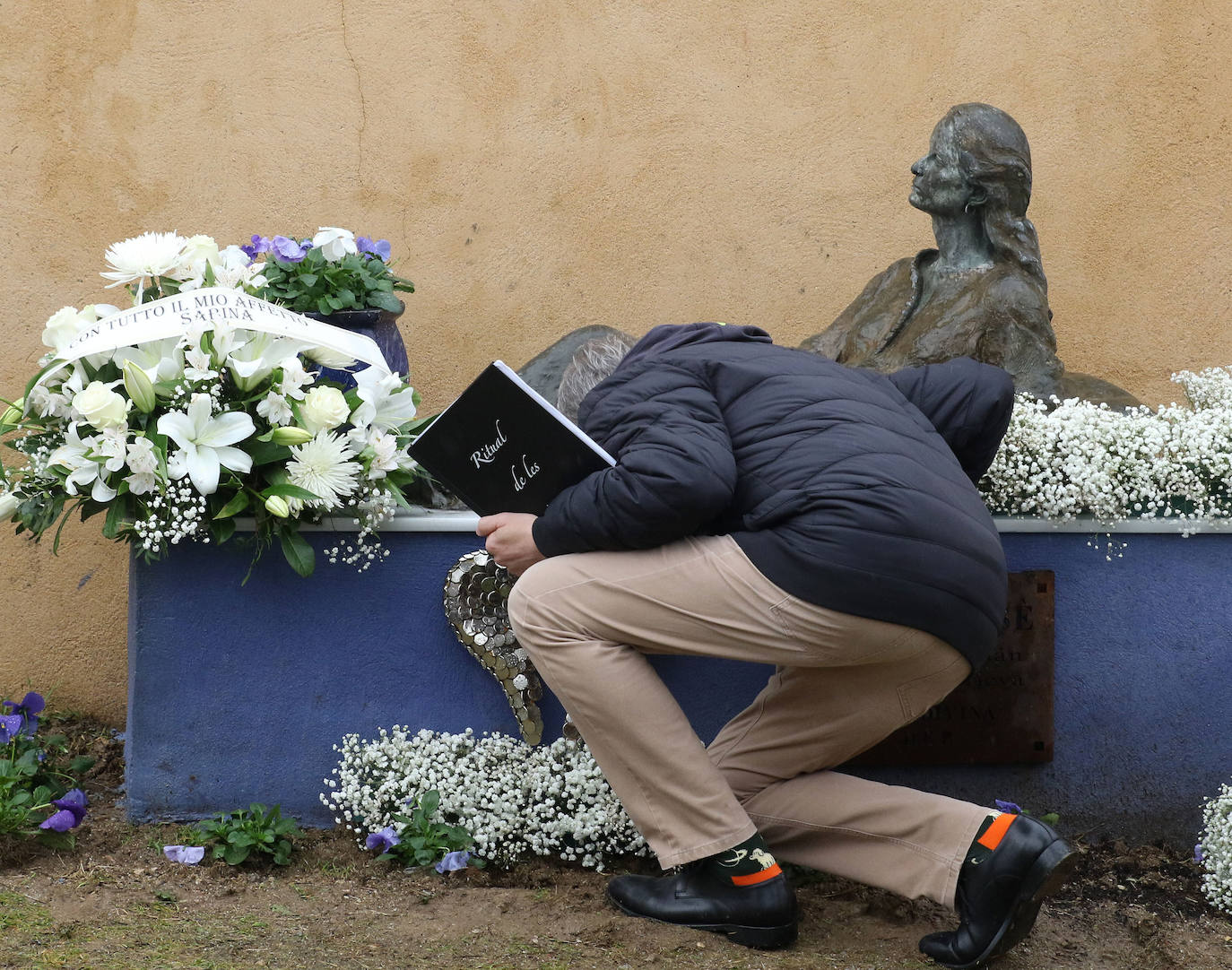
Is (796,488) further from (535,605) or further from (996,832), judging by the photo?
(996,832)

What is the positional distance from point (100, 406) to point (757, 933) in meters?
1.71

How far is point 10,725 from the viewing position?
3.21 meters

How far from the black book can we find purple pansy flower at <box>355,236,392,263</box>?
104cm

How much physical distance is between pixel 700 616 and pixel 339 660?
1.09 m

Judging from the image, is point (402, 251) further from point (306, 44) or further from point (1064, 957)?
point (1064, 957)

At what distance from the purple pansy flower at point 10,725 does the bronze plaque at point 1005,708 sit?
2.07 metres

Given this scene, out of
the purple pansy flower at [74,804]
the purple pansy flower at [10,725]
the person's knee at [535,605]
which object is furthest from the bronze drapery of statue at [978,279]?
the purple pansy flower at [10,725]

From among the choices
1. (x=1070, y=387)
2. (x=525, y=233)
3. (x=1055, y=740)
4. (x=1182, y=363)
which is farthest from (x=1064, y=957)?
(x=525, y=233)

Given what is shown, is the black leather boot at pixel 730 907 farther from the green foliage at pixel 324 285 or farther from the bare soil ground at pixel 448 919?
the green foliage at pixel 324 285

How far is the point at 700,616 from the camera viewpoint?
236cm

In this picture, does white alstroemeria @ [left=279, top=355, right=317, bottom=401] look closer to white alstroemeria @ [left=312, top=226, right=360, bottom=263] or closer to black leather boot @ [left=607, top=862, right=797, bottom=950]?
white alstroemeria @ [left=312, top=226, right=360, bottom=263]

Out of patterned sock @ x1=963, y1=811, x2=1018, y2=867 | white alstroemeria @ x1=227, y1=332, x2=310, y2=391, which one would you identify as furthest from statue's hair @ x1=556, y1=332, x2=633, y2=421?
patterned sock @ x1=963, y1=811, x2=1018, y2=867

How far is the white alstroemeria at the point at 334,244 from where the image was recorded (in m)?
3.31

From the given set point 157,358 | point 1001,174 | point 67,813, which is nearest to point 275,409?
point 157,358
